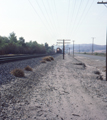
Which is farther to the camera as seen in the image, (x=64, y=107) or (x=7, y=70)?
(x=7, y=70)

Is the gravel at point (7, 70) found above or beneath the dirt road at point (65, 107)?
above

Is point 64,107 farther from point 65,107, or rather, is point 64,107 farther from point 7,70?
point 7,70

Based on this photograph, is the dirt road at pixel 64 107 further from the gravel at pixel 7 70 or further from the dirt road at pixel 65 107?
the gravel at pixel 7 70

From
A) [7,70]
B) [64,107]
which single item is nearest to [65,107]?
[64,107]

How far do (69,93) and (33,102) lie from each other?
239 centimetres

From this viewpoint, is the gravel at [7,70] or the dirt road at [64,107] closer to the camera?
the dirt road at [64,107]

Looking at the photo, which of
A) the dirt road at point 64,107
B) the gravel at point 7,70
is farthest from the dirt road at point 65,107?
the gravel at point 7,70

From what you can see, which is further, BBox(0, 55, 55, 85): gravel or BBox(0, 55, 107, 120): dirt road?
BBox(0, 55, 55, 85): gravel

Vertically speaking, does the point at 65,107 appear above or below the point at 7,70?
below

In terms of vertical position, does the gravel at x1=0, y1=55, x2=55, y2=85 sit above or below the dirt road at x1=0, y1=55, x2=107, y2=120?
above

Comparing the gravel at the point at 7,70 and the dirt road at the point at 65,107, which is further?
the gravel at the point at 7,70

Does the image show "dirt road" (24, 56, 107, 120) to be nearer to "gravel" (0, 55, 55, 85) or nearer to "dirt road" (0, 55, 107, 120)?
"dirt road" (0, 55, 107, 120)

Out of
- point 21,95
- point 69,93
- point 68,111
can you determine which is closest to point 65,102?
point 68,111

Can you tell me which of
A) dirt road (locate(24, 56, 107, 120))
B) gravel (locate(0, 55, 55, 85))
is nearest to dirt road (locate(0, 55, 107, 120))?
dirt road (locate(24, 56, 107, 120))
